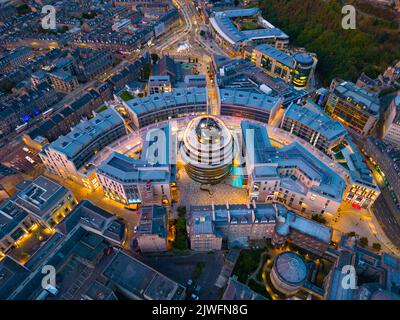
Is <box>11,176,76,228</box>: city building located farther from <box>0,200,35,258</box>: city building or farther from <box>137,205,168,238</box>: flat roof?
<box>137,205,168,238</box>: flat roof

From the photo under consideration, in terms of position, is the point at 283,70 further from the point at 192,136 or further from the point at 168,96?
the point at 192,136

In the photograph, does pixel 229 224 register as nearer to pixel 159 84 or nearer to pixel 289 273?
pixel 289 273

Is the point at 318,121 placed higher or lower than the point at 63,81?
higher

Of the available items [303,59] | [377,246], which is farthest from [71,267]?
[303,59]

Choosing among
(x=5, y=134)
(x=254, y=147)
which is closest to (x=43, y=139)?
(x=5, y=134)

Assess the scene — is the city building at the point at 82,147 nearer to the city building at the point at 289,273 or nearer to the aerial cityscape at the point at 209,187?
the aerial cityscape at the point at 209,187

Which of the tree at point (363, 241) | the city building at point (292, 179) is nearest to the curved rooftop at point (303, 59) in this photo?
the city building at point (292, 179)

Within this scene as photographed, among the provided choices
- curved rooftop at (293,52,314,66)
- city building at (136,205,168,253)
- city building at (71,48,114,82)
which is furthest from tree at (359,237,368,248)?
city building at (71,48,114,82)
